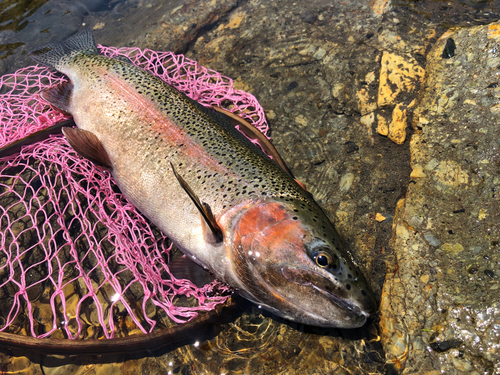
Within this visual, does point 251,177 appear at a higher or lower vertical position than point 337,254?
higher

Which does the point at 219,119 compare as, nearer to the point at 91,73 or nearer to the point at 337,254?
the point at 91,73

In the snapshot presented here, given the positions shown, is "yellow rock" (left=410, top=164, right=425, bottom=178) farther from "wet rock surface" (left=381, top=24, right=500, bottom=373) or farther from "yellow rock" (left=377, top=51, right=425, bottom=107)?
"yellow rock" (left=377, top=51, right=425, bottom=107)

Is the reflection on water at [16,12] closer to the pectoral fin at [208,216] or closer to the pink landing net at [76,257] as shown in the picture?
the pink landing net at [76,257]

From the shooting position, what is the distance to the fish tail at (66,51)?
11.4 feet

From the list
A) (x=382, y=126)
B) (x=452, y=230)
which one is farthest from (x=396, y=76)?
(x=452, y=230)

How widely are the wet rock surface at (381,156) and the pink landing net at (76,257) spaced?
1.10 ft

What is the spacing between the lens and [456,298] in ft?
7.31

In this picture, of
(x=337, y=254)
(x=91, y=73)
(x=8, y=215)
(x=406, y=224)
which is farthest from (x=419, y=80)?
(x=8, y=215)

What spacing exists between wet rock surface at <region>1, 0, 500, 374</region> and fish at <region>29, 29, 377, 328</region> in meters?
0.54

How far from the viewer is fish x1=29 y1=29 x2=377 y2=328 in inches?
78.2

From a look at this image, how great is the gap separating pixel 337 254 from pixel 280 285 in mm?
440

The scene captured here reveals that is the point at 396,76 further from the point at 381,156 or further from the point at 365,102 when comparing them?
the point at 381,156

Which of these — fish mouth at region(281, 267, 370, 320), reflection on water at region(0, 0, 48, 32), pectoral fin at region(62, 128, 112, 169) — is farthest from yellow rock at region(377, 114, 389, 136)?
reflection on water at region(0, 0, 48, 32)

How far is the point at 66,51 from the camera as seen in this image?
3.62 meters
